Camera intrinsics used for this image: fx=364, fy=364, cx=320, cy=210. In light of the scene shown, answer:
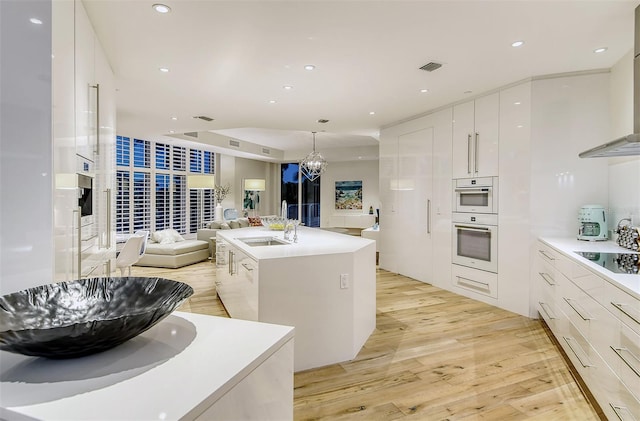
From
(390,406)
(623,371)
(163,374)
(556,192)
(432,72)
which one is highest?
(432,72)

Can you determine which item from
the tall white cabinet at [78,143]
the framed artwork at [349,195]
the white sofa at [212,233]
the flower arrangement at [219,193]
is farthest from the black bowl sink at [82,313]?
the framed artwork at [349,195]

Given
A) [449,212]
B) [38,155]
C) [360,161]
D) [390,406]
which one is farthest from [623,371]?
[360,161]

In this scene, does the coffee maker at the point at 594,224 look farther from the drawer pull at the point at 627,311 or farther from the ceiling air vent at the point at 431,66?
the ceiling air vent at the point at 431,66

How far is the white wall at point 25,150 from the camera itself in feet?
4.12

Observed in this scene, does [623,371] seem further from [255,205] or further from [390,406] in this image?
[255,205]

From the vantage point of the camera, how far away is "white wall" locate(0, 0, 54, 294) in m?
1.25

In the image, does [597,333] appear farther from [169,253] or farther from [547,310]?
[169,253]

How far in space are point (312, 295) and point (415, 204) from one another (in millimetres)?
3227

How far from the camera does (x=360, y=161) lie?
11.4m

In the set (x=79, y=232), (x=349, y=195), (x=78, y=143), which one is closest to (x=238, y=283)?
(x=79, y=232)

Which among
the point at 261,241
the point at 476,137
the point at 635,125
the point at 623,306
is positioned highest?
the point at 476,137

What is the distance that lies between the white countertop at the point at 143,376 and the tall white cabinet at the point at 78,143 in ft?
3.27

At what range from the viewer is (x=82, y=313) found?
3.29 feet

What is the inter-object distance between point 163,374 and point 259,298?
1.86 metres
